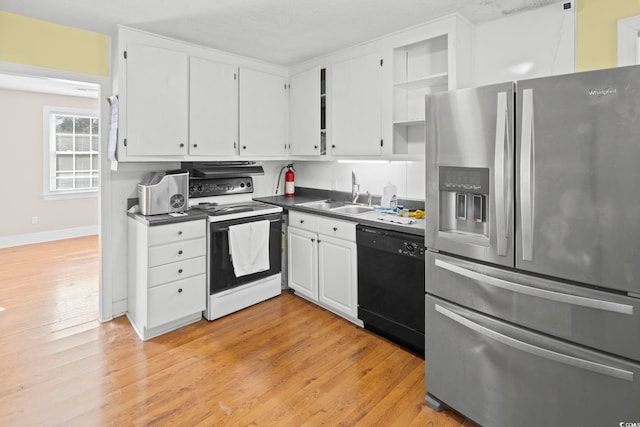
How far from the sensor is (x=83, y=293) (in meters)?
3.82

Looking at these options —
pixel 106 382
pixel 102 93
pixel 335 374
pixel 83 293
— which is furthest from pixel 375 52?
pixel 83 293

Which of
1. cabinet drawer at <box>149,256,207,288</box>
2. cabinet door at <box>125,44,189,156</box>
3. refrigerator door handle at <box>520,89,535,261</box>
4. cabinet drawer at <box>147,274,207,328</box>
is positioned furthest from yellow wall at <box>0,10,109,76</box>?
refrigerator door handle at <box>520,89,535,261</box>

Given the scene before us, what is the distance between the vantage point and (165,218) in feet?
9.41

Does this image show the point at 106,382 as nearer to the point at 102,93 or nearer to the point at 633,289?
the point at 102,93

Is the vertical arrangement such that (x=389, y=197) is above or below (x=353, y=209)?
above

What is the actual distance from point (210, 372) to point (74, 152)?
5.75 m

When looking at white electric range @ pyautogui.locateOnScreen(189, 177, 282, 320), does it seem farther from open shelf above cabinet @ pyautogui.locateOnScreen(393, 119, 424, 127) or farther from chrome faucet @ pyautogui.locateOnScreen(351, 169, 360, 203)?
open shelf above cabinet @ pyautogui.locateOnScreen(393, 119, 424, 127)

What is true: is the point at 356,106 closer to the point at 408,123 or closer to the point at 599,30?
the point at 408,123

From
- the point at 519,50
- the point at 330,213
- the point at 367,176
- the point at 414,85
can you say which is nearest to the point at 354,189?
the point at 367,176

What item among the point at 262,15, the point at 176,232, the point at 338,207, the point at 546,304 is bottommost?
the point at 546,304

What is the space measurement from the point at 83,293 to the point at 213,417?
105 inches

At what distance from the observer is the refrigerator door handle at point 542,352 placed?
1.41 metres

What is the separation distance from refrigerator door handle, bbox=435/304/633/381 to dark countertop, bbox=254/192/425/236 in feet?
2.27

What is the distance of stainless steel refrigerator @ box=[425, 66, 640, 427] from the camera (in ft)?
4.54
